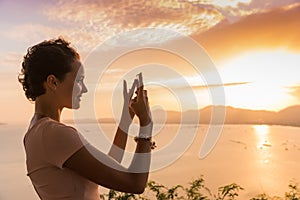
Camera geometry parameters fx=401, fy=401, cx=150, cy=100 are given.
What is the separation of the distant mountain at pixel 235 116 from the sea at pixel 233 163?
61mm

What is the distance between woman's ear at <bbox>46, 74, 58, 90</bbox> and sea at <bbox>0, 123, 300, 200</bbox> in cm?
91

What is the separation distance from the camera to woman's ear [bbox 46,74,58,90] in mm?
666

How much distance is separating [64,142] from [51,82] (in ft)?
0.37

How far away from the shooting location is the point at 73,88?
68 cm

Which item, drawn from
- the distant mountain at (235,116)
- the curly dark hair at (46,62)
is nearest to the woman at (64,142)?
the curly dark hair at (46,62)

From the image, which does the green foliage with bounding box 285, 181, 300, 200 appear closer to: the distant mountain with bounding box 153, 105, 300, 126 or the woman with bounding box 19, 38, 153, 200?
the distant mountain with bounding box 153, 105, 300, 126

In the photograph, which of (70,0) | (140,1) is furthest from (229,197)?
(70,0)

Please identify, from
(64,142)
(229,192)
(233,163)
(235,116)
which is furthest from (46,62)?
(233,163)

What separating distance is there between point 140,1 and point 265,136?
106 centimetres

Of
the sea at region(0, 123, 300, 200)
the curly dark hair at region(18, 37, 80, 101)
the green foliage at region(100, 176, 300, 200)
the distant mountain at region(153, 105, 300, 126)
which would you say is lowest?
the green foliage at region(100, 176, 300, 200)

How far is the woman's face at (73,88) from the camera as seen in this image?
26.6 inches

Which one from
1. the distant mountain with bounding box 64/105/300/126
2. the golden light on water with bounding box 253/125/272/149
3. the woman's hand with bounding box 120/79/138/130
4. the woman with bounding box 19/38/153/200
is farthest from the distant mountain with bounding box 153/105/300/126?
the woman with bounding box 19/38/153/200

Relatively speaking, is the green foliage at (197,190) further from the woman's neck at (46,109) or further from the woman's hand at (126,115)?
the woman's neck at (46,109)

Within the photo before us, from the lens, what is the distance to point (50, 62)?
656 millimetres
